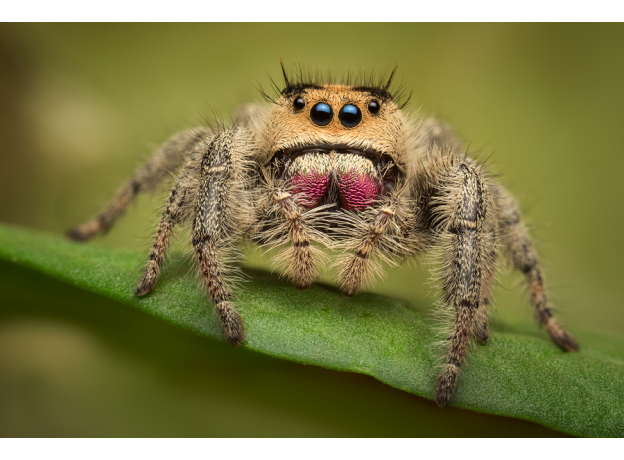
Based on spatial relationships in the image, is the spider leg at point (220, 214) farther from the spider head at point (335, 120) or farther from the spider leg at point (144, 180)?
the spider leg at point (144, 180)

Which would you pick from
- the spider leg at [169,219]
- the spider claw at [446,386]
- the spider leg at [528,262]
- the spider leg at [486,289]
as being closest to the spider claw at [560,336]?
the spider leg at [528,262]

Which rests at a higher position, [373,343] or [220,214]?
[220,214]

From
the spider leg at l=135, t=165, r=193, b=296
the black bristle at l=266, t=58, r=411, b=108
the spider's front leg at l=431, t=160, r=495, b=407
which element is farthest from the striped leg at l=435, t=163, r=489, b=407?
the spider leg at l=135, t=165, r=193, b=296

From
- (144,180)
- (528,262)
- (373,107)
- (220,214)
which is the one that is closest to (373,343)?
(220,214)

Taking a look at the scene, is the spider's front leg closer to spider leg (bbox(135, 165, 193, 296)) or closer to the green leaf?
the green leaf

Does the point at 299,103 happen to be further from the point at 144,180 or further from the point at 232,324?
the point at 144,180
